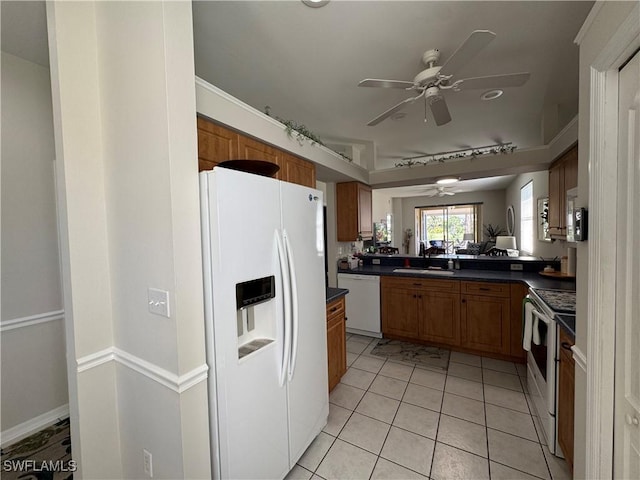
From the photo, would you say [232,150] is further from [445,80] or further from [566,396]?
[566,396]

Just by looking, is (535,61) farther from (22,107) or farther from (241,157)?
(22,107)

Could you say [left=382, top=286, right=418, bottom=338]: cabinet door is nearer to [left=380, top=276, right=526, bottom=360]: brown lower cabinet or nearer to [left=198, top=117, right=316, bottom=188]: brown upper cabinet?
[left=380, top=276, right=526, bottom=360]: brown lower cabinet

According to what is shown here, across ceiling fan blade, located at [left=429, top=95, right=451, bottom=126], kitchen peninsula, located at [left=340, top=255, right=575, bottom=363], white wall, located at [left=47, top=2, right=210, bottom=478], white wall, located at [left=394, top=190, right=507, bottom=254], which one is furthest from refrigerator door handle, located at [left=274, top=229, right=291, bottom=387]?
white wall, located at [left=394, top=190, right=507, bottom=254]

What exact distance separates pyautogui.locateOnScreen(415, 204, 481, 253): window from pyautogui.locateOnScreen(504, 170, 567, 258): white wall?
1930 millimetres

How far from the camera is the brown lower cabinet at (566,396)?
155cm

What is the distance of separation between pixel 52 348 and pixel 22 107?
1893mm

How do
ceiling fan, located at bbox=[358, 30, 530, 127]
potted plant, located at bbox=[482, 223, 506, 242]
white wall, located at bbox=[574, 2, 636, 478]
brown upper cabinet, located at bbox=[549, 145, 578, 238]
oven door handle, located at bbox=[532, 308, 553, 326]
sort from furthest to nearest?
potted plant, located at bbox=[482, 223, 506, 242], brown upper cabinet, located at bbox=[549, 145, 578, 238], oven door handle, located at bbox=[532, 308, 553, 326], ceiling fan, located at bbox=[358, 30, 530, 127], white wall, located at bbox=[574, 2, 636, 478]

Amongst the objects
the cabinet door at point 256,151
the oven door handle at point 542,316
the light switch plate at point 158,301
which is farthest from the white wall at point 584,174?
the cabinet door at point 256,151

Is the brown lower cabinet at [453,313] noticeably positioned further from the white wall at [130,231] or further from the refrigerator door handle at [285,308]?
the white wall at [130,231]

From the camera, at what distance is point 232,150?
2.02m

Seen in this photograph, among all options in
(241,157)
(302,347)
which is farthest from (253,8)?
(302,347)

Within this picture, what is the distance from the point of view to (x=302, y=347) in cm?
179

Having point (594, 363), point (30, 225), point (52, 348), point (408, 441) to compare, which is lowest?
point (408, 441)

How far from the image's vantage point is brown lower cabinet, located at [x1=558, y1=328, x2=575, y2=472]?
1547 millimetres
